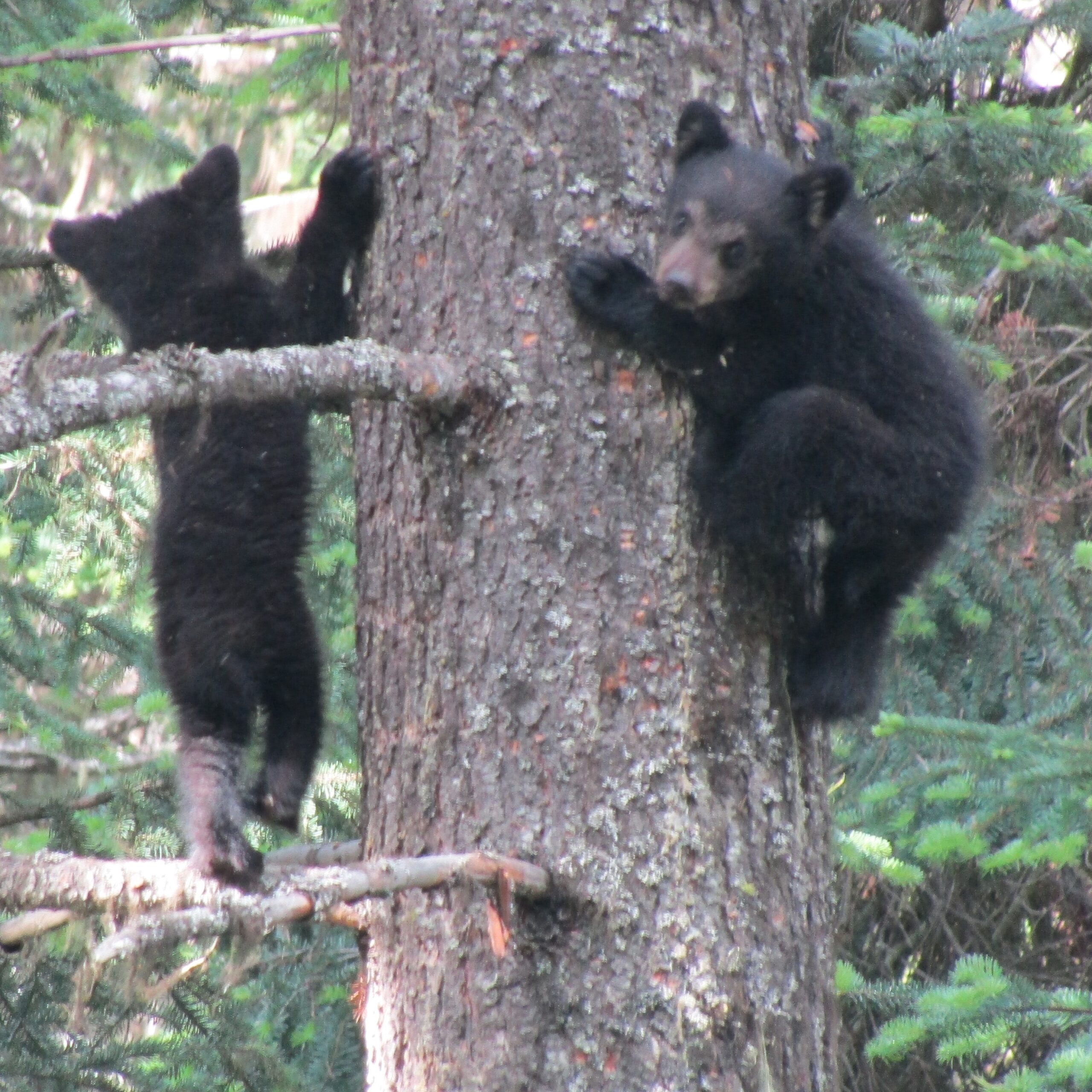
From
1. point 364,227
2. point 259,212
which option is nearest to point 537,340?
point 364,227

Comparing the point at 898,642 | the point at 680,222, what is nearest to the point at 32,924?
the point at 680,222

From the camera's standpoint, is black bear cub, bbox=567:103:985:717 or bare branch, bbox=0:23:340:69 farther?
bare branch, bbox=0:23:340:69

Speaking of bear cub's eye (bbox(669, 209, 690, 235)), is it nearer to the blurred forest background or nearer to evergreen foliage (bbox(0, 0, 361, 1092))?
the blurred forest background

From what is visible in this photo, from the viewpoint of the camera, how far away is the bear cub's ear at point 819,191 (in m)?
2.91

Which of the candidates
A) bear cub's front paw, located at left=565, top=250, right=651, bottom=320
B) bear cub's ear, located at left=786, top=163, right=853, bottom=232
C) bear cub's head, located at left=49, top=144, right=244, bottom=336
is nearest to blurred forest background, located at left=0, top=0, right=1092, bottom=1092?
bear cub's head, located at left=49, top=144, right=244, bottom=336

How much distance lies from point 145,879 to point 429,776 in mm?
600

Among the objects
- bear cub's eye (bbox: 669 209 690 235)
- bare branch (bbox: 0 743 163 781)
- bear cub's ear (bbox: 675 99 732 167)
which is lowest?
bare branch (bbox: 0 743 163 781)

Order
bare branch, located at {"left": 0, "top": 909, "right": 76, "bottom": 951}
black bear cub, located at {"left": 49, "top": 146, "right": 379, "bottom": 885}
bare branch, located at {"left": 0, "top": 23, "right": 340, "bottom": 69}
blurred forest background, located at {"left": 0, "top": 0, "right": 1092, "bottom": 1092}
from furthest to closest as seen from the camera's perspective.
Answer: blurred forest background, located at {"left": 0, "top": 0, "right": 1092, "bottom": 1092} → black bear cub, located at {"left": 49, "top": 146, "right": 379, "bottom": 885} → bare branch, located at {"left": 0, "top": 23, "right": 340, "bottom": 69} → bare branch, located at {"left": 0, "top": 909, "right": 76, "bottom": 951}

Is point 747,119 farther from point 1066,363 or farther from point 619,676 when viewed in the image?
point 1066,363

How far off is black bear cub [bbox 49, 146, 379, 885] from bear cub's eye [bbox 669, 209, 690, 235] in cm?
91

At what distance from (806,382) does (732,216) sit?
41cm

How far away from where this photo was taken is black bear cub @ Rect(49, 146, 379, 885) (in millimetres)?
3402

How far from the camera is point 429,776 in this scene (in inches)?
98.1

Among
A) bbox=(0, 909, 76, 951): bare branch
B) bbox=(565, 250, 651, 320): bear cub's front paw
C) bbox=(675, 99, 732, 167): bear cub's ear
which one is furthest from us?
bbox=(675, 99, 732, 167): bear cub's ear
